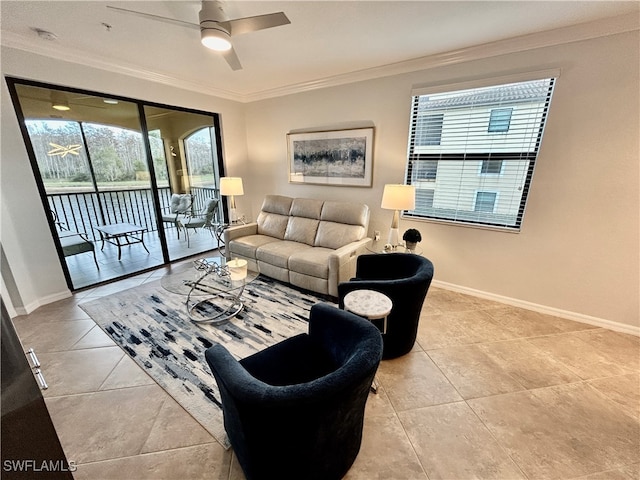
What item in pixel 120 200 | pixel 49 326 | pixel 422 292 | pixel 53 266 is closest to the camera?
pixel 422 292

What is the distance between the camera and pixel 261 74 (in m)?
3.36

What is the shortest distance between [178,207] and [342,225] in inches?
124

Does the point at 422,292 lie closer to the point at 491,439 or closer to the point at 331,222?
the point at 491,439

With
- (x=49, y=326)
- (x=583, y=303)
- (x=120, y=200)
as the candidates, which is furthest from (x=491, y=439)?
(x=120, y=200)

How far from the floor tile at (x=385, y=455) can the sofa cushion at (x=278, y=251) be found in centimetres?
195

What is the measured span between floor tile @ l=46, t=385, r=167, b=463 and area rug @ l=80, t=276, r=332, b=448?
0.16 metres

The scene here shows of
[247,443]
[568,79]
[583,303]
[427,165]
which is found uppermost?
[568,79]

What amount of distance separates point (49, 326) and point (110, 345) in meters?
0.84

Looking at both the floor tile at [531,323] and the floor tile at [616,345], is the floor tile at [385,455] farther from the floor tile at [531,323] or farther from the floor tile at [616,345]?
the floor tile at [616,345]

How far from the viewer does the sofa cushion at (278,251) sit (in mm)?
3164

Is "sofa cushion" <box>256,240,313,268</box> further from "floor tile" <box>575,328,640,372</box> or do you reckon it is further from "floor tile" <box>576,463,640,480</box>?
"floor tile" <box>575,328,640,372</box>

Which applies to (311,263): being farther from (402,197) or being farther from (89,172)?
(89,172)

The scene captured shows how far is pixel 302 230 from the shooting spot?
3627mm

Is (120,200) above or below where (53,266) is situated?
above
